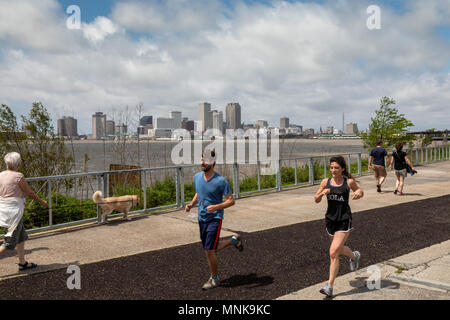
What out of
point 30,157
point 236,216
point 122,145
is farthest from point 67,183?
point 236,216

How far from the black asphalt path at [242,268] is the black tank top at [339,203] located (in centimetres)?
94

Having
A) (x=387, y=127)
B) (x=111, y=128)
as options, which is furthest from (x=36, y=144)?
(x=387, y=127)

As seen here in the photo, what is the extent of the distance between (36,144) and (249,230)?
8.73 metres

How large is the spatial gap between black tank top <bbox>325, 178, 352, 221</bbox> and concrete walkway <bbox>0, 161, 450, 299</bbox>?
87cm

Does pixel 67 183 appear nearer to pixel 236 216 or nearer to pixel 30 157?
pixel 30 157

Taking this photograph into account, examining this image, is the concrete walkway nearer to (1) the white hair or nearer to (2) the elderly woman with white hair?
(2) the elderly woman with white hair

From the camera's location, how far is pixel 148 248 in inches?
258

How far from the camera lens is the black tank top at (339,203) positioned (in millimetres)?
4578

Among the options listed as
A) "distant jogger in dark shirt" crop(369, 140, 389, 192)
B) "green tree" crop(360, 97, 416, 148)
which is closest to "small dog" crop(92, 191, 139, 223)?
"distant jogger in dark shirt" crop(369, 140, 389, 192)

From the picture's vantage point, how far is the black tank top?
4.58 m

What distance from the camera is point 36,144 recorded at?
12.9 m

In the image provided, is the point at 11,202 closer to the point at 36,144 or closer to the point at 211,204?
the point at 211,204

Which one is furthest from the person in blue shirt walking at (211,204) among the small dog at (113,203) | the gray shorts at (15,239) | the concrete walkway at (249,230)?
the small dog at (113,203)
